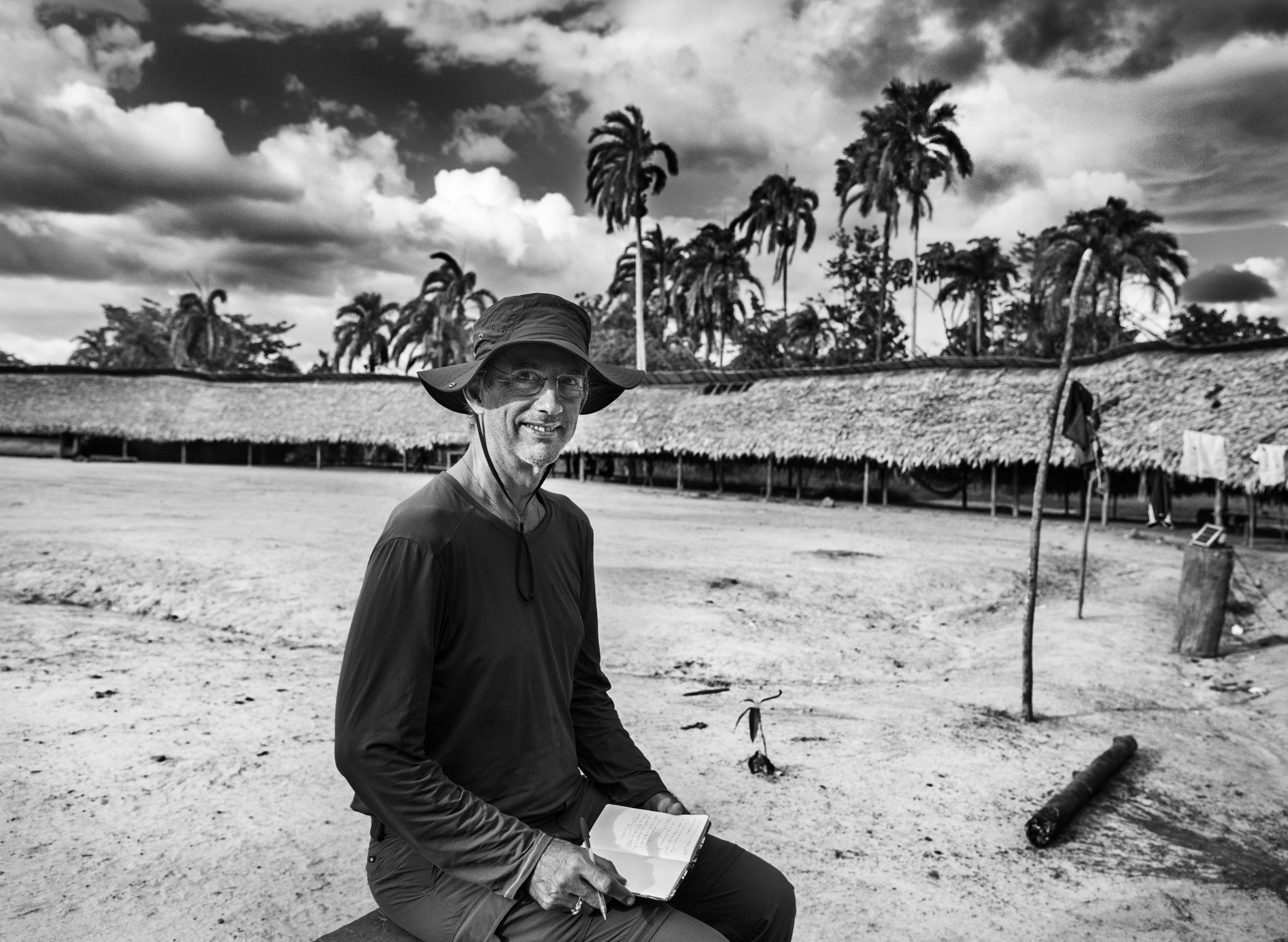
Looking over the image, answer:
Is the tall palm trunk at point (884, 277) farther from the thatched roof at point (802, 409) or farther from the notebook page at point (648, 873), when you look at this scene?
the notebook page at point (648, 873)

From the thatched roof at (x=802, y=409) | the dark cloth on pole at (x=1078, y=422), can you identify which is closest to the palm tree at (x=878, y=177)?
the thatched roof at (x=802, y=409)

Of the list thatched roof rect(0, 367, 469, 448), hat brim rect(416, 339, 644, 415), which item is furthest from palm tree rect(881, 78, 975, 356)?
hat brim rect(416, 339, 644, 415)

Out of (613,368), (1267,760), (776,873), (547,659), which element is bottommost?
(1267,760)

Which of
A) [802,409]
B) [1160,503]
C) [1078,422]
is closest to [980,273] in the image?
[802,409]

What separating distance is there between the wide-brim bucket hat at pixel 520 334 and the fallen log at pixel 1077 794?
3.03 m

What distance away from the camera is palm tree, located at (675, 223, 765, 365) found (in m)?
34.9

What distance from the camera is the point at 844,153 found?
33750mm

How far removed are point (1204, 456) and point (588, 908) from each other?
17096 millimetres

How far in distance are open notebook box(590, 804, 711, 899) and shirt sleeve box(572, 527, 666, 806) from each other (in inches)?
5.3

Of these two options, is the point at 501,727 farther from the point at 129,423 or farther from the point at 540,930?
the point at 129,423

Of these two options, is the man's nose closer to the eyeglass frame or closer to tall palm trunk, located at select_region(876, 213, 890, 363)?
the eyeglass frame

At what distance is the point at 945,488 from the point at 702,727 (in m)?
25.6

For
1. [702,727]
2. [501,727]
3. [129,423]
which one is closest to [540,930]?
[501,727]

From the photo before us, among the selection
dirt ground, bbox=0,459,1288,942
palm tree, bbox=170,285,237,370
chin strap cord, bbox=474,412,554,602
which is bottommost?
dirt ground, bbox=0,459,1288,942
